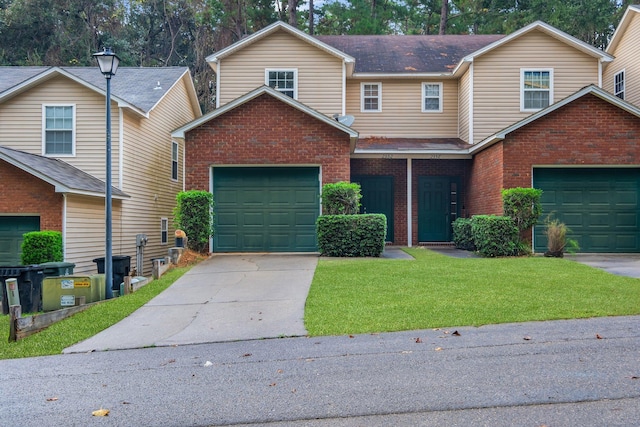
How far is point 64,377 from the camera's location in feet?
18.6

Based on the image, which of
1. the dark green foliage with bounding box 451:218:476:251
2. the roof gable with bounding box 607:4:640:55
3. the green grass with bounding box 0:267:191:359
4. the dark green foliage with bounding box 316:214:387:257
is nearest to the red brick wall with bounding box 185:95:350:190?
the dark green foliage with bounding box 316:214:387:257

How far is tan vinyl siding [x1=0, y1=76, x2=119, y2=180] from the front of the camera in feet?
53.2

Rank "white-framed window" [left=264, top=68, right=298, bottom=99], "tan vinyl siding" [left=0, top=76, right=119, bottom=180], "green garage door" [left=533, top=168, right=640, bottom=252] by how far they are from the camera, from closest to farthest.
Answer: "green garage door" [left=533, top=168, right=640, bottom=252], "tan vinyl siding" [left=0, top=76, right=119, bottom=180], "white-framed window" [left=264, top=68, right=298, bottom=99]

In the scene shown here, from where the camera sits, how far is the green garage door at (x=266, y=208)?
51.4 feet

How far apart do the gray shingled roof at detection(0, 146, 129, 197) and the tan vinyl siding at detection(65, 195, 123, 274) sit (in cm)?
43

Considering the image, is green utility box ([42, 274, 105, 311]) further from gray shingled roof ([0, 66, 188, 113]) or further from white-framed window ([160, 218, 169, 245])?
white-framed window ([160, 218, 169, 245])

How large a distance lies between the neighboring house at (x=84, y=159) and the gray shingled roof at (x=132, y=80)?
4cm

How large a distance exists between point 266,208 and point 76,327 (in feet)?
26.4

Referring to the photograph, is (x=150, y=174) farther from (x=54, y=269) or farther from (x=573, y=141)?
(x=573, y=141)

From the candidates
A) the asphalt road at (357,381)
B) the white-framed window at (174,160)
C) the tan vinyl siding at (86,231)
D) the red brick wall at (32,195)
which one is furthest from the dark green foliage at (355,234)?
the white-framed window at (174,160)

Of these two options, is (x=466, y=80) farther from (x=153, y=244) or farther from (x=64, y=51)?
(x=64, y=51)

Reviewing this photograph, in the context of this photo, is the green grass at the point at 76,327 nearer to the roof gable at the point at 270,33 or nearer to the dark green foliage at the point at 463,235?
the dark green foliage at the point at 463,235

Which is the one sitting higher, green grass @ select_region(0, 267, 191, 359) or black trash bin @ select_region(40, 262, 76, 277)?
black trash bin @ select_region(40, 262, 76, 277)

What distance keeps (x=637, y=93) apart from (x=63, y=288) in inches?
730
